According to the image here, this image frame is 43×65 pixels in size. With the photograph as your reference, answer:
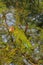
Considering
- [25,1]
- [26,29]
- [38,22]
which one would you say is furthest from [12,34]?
[25,1]

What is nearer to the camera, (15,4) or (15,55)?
(15,55)

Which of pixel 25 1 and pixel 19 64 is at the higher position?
pixel 25 1

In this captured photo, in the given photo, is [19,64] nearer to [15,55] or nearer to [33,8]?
[15,55]

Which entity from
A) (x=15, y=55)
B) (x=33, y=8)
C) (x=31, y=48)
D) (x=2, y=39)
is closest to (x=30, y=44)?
(x=31, y=48)

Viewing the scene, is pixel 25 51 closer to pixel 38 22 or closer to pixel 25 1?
pixel 38 22

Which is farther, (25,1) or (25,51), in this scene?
(25,1)

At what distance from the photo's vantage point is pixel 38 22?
98.8 inches

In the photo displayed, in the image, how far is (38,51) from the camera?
212 centimetres

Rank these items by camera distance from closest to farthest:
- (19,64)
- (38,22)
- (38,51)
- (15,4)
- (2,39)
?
(19,64) → (38,51) → (2,39) → (38,22) → (15,4)

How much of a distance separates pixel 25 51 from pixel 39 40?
0.26m

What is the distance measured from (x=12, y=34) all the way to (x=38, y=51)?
31 cm

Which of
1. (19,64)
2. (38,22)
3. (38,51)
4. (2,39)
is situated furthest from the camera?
(38,22)

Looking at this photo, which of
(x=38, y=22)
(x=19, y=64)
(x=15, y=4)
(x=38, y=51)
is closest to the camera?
(x=19, y=64)

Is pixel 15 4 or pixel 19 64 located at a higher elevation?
pixel 15 4
